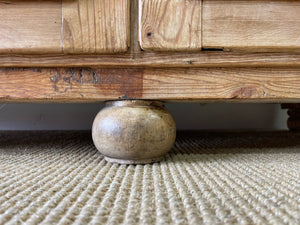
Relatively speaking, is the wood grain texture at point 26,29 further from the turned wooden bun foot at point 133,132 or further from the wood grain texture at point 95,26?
the turned wooden bun foot at point 133,132

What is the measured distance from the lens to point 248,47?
1.66 feet

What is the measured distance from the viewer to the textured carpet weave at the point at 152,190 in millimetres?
277

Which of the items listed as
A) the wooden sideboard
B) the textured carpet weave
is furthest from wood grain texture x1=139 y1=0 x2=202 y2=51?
the textured carpet weave

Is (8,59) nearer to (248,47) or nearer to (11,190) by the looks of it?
(11,190)

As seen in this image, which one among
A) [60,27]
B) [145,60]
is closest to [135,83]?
[145,60]

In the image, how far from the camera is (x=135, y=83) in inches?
21.0

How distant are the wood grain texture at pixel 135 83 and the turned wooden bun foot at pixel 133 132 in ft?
0.11

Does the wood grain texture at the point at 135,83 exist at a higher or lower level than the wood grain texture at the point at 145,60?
lower

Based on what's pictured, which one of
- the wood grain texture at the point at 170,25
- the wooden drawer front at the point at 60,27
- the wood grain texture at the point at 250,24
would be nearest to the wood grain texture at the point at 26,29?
the wooden drawer front at the point at 60,27

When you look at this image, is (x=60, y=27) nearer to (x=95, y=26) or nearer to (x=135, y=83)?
(x=95, y=26)

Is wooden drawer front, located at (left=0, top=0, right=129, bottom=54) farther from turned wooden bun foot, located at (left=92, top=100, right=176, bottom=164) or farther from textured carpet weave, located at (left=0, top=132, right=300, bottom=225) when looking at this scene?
textured carpet weave, located at (left=0, top=132, right=300, bottom=225)

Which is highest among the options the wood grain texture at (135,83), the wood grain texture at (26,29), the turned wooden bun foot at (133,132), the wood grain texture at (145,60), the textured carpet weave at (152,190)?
the wood grain texture at (26,29)

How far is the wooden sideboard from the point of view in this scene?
19.7 inches

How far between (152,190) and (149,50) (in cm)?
28
